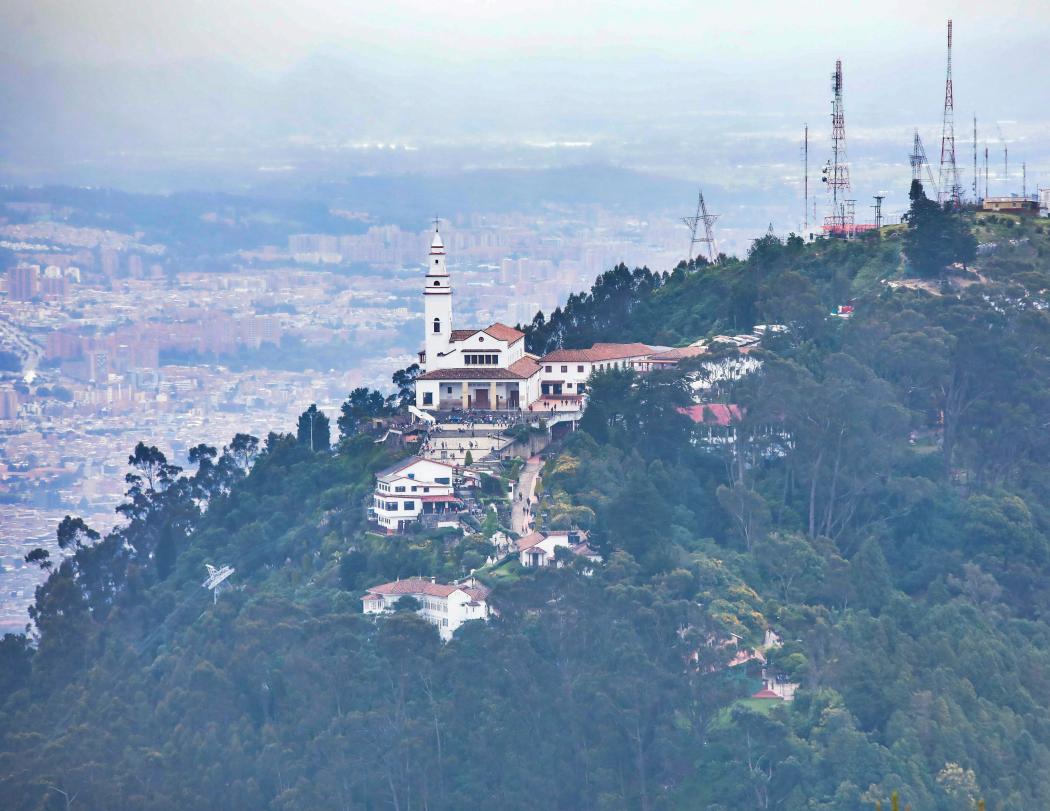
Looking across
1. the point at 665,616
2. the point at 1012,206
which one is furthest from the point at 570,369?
the point at 1012,206

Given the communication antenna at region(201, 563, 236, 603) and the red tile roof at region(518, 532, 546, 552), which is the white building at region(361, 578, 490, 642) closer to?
the red tile roof at region(518, 532, 546, 552)

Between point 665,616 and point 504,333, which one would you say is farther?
point 504,333

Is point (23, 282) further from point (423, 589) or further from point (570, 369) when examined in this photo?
point (423, 589)

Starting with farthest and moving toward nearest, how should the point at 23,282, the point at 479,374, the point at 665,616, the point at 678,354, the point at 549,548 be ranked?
the point at 23,282
the point at 678,354
the point at 479,374
the point at 549,548
the point at 665,616

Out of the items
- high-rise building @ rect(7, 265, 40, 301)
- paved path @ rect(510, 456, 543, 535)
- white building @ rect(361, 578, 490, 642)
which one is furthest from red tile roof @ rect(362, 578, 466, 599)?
high-rise building @ rect(7, 265, 40, 301)

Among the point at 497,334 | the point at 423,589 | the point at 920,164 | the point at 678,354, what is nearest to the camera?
the point at 423,589

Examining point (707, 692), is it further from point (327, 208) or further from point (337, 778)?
point (327, 208)

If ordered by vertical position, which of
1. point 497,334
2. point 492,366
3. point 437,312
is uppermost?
point 437,312
